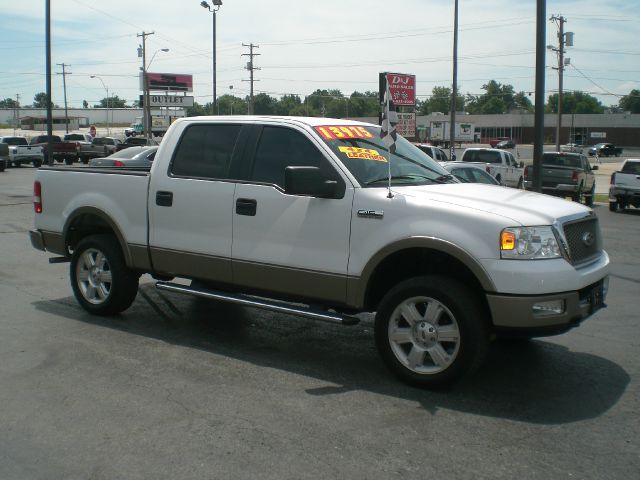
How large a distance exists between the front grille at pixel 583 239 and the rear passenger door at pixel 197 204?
9.02 feet

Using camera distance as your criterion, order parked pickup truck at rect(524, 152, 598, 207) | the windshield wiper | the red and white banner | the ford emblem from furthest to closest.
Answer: the red and white banner < parked pickup truck at rect(524, 152, 598, 207) < the windshield wiper < the ford emblem

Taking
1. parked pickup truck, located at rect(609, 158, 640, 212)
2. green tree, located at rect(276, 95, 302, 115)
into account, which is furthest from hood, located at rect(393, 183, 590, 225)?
green tree, located at rect(276, 95, 302, 115)

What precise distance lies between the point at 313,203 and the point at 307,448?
2137 millimetres

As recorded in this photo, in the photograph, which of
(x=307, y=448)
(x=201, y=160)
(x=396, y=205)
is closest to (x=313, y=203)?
(x=396, y=205)

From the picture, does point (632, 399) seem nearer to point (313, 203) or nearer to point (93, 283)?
point (313, 203)

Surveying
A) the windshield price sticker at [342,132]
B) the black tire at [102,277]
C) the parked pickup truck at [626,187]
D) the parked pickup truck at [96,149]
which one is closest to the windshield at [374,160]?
the windshield price sticker at [342,132]

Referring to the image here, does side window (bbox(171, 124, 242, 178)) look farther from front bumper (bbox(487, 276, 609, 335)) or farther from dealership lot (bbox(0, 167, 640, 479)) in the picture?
front bumper (bbox(487, 276, 609, 335))

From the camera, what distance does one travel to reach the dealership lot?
4.20 metres

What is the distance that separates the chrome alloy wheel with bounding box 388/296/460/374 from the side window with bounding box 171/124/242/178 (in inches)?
83.5

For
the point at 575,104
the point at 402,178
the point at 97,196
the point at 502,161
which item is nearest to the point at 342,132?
the point at 402,178

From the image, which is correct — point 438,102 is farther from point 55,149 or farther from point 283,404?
point 283,404

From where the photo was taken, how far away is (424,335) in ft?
17.7

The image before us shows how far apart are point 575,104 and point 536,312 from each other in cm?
16343

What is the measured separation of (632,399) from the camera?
526 centimetres
